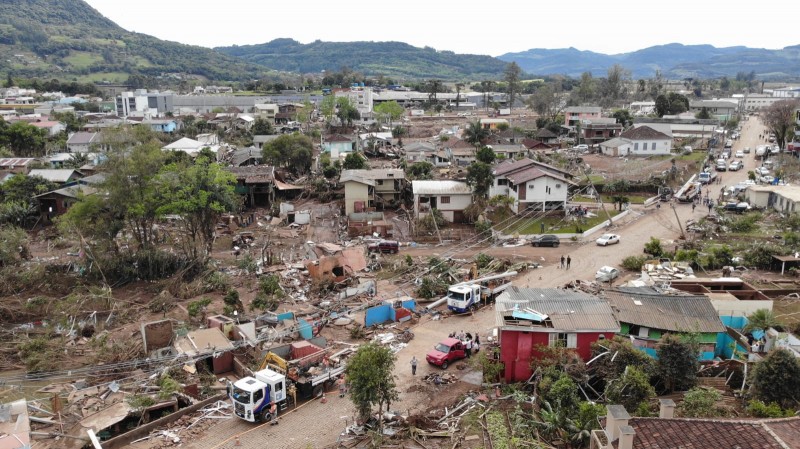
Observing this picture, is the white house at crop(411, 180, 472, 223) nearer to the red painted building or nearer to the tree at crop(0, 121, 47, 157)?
the red painted building

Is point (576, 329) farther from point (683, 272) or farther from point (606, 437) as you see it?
point (683, 272)

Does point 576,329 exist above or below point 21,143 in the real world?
below

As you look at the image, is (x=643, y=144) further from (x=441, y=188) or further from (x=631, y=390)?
(x=631, y=390)

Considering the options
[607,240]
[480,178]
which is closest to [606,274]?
[607,240]

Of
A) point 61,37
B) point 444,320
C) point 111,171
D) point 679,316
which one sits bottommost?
point 444,320

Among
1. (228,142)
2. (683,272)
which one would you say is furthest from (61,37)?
(683,272)

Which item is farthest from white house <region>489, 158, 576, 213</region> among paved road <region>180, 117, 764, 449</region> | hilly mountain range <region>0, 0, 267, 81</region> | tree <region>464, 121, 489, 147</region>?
hilly mountain range <region>0, 0, 267, 81</region>

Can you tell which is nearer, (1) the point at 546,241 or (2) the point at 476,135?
(1) the point at 546,241
